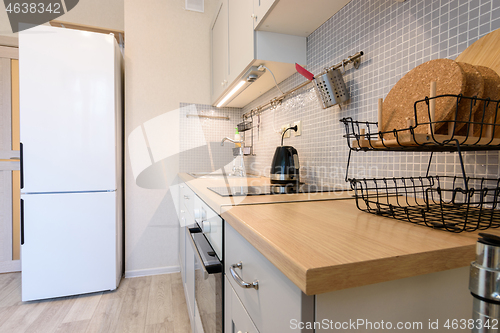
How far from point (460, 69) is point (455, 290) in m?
0.46

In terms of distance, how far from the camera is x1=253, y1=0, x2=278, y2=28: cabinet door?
124 cm

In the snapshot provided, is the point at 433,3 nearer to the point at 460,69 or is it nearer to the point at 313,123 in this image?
the point at 460,69

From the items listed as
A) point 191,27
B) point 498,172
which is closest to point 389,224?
point 498,172

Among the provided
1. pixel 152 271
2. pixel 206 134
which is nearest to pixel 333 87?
pixel 206 134

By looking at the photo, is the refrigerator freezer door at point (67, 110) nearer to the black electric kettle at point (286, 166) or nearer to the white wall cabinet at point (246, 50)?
the white wall cabinet at point (246, 50)

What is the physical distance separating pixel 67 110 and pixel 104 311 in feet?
4.80

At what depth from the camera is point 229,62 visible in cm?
192

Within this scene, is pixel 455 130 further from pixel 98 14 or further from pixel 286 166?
pixel 98 14

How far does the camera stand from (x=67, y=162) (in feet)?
6.52

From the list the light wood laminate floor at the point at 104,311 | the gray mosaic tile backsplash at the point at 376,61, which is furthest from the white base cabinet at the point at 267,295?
the light wood laminate floor at the point at 104,311

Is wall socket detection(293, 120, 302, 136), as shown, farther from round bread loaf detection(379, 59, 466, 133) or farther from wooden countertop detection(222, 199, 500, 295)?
wooden countertop detection(222, 199, 500, 295)

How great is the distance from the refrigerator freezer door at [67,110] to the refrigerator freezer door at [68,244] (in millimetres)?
114

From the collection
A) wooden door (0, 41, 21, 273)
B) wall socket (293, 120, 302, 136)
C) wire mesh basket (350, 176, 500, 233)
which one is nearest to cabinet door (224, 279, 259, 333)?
wire mesh basket (350, 176, 500, 233)

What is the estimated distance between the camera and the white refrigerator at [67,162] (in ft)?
6.32
